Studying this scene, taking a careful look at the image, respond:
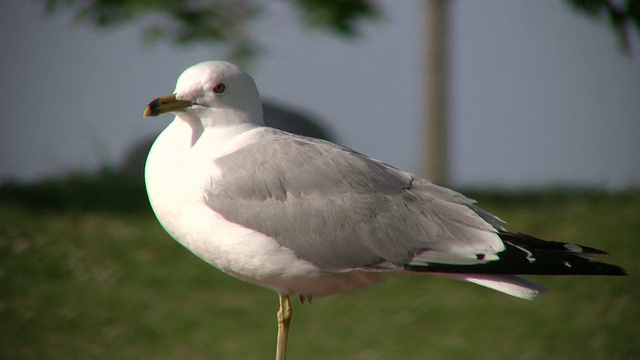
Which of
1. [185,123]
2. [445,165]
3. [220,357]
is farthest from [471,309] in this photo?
[185,123]

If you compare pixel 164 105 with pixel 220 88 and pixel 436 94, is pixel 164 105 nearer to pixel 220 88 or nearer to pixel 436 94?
pixel 220 88

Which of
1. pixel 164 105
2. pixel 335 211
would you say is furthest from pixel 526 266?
pixel 164 105

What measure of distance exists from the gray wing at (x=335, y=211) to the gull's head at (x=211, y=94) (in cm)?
12

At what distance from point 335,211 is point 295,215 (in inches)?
4.9

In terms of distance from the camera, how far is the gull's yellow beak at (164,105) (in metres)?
2.51

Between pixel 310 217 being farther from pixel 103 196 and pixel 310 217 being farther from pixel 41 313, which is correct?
pixel 103 196

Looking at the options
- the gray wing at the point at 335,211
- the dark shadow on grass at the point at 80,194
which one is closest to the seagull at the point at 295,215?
the gray wing at the point at 335,211

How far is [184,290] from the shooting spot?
524 centimetres

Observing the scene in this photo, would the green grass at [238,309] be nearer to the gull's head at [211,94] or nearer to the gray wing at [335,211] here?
the gray wing at [335,211]

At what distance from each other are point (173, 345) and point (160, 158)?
2.28 m

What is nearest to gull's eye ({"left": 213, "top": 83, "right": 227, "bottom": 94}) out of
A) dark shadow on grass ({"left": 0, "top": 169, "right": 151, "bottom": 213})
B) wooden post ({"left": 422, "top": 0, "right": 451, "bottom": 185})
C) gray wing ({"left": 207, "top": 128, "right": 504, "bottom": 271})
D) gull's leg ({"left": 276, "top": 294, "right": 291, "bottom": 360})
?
gray wing ({"left": 207, "top": 128, "right": 504, "bottom": 271})

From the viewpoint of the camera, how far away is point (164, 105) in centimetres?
253

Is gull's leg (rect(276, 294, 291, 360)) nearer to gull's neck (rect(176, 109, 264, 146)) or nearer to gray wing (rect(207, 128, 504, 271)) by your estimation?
gray wing (rect(207, 128, 504, 271))

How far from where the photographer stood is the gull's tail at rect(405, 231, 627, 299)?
239 cm
